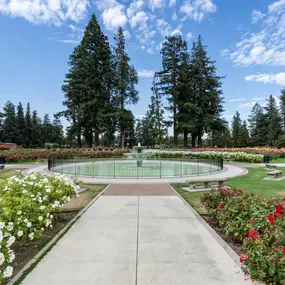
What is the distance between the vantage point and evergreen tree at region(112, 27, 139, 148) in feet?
127

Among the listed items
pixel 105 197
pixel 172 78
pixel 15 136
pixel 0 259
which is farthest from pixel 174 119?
pixel 15 136

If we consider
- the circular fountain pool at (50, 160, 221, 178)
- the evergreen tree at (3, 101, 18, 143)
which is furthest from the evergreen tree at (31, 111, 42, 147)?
the circular fountain pool at (50, 160, 221, 178)

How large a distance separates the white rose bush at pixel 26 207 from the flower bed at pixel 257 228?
3.18 metres

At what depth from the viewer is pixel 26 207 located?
12.7 ft

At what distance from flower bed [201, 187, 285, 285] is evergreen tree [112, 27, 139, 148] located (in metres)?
33.6

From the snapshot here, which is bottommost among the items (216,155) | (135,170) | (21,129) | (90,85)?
(135,170)

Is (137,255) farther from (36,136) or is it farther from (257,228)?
(36,136)

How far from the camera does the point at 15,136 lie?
56.3m

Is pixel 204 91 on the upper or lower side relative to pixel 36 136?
upper

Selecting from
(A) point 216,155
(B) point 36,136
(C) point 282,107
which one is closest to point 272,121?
(C) point 282,107

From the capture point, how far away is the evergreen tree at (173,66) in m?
40.0

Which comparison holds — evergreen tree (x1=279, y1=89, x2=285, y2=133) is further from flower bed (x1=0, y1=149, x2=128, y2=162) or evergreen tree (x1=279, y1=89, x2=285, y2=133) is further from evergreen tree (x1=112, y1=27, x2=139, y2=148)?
flower bed (x1=0, y1=149, x2=128, y2=162)

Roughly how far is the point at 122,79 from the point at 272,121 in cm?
3933

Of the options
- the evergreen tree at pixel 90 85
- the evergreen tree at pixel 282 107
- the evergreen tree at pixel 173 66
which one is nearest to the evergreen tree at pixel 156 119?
the evergreen tree at pixel 173 66
